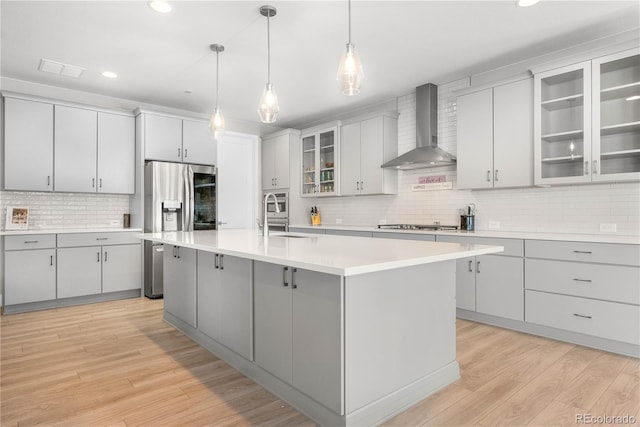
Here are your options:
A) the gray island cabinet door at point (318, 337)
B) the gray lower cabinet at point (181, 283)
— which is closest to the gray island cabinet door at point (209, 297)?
the gray lower cabinet at point (181, 283)

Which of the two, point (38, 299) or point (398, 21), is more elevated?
point (398, 21)

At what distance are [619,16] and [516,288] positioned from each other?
2.37 metres

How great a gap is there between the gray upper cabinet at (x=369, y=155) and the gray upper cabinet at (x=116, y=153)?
9.51ft

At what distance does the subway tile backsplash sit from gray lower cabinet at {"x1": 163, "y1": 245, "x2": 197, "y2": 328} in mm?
1930

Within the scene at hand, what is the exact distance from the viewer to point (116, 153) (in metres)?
4.96

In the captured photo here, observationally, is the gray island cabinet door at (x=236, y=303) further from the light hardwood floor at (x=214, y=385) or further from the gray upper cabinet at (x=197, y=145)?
the gray upper cabinet at (x=197, y=145)

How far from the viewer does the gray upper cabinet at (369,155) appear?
16.5 ft

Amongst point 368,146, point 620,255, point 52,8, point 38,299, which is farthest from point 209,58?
point 620,255

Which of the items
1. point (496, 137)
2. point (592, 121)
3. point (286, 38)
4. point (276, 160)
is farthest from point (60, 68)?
point (592, 121)

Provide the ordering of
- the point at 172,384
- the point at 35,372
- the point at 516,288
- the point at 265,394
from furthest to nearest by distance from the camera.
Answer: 1. the point at 516,288
2. the point at 35,372
3. the point at 172,384
4. the point at 265,394

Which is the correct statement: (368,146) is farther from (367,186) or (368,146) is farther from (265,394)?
(265,394)

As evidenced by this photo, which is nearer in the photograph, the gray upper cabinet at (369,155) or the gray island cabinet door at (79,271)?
the gray island cabinet door at (79,271)

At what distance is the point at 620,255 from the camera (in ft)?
9.39

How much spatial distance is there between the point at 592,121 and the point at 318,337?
2.99 m
